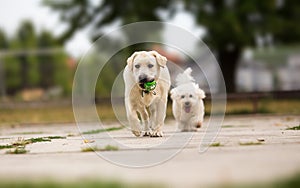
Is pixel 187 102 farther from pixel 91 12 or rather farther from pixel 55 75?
pixel 55 75

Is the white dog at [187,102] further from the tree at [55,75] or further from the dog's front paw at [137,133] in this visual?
the tree at [55,75]

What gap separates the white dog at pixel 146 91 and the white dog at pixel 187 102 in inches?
27.7

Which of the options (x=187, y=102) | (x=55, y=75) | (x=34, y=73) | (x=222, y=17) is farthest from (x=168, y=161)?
(x=34, y=73)

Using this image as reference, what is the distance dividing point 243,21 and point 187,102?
39.9 feet

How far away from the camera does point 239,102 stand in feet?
57.2

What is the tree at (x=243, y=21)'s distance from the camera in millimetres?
18344

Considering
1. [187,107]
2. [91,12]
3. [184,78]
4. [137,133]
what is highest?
[91,12]

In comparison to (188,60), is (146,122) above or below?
below

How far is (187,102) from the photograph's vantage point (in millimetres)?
7387

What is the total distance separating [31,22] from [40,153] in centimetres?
3843

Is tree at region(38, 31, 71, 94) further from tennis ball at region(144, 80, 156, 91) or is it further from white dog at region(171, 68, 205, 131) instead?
tennis ball at region(144, 80, 156, 91)

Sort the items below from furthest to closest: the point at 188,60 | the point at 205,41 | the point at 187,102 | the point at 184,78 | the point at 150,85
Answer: the point at 205,41
the point at 188,60
the point at 184,78
the point at 187,102
the point at 150,85

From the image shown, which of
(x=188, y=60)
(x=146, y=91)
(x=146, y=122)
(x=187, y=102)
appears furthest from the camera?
(x=188, y=60)

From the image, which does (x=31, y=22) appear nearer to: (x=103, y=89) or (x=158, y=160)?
(x=103, y=89)
